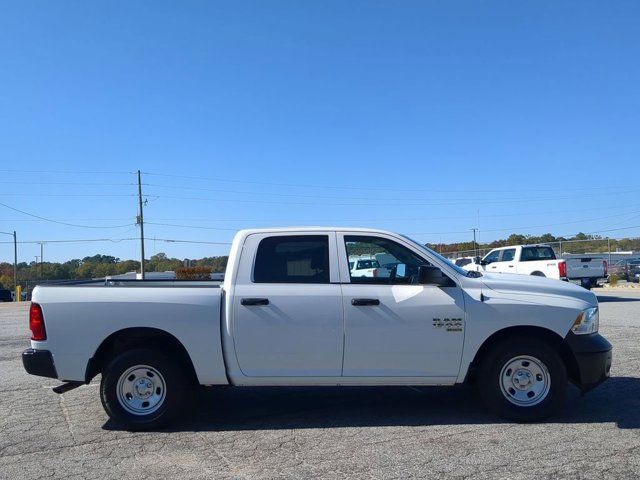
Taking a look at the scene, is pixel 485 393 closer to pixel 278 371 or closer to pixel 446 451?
pixel 446 451

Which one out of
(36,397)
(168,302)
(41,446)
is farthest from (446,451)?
(36,397)

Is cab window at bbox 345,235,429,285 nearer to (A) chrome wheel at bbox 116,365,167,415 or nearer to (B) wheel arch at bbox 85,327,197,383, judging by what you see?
(B) wheel arch at bbox 85,327,197,383

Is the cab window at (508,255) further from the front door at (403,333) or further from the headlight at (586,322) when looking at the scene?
the front door at (403,333)

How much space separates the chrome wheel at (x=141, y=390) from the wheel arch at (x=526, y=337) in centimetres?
306

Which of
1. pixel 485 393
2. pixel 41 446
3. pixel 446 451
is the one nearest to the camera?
pixel 446 451

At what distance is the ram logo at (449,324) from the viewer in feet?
18.3

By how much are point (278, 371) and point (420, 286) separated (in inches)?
64.0

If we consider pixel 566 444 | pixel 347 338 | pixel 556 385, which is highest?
pixel 347 338

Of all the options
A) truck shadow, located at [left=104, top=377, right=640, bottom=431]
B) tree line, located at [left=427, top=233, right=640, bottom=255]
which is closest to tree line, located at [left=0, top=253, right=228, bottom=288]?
tree line, located at [left=427, top=233, right=640, bottom=255]

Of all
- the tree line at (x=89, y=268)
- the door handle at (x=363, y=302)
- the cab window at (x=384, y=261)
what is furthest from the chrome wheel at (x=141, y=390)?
the tree line at (x=89, y=268)

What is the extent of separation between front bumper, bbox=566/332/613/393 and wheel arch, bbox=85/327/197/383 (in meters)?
3.75

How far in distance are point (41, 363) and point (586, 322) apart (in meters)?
5.35

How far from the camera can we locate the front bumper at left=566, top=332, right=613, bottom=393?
554cm

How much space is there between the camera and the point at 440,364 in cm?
561
